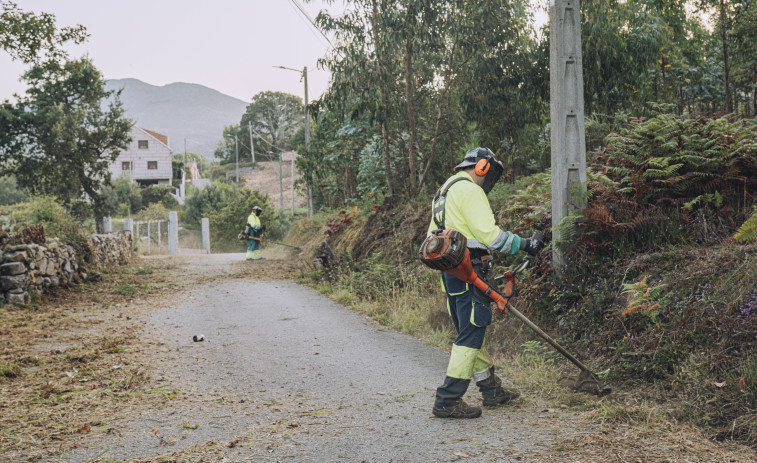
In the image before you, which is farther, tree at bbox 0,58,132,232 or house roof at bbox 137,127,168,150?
house roof at bbox 137,127,168,150

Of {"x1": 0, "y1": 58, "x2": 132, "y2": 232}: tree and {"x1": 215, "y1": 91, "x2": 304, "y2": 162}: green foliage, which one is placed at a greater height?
{"x1": 215, "y1": 91, "x2": 304, "y2": 162}: green foliage

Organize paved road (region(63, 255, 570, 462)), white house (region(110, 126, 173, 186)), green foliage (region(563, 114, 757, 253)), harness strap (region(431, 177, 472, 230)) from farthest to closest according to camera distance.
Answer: white house (region(110, 126, 173, 186)) → green foliage (region(563, 114, 757, 253)) → harness strap (region(431, 177, 472, 230)) → paved road (region(63, 255, 570, 462))

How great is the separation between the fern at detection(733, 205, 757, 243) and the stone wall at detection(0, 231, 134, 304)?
11.1 meters

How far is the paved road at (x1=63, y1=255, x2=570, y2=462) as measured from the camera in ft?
13.6

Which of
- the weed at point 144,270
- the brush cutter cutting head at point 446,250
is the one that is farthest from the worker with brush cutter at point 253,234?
the brush cutter cutting head at point 446,250

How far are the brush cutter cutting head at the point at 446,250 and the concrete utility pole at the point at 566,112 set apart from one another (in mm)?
2606

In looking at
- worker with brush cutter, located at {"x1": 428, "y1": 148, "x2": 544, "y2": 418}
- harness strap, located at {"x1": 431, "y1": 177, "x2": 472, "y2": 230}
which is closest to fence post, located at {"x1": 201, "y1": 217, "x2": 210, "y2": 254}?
harness strap, located at {"x1": 431, "y1": 177, "x2": 472, "y2": 230}

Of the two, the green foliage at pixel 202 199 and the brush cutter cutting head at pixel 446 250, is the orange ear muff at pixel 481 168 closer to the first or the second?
the brush cutter cutting head at pixel 446 250

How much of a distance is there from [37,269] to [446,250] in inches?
401

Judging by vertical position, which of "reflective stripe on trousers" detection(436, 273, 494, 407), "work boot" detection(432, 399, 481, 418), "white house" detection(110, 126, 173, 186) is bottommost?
"work boot" detection(432, 399, 481, 418)

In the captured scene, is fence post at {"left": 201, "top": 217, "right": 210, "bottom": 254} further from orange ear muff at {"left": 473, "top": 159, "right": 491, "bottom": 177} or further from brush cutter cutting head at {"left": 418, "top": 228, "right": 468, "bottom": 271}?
brush cutter cutting head at {"left": 418, "top": 228, "right": 468, "bottom": 271}

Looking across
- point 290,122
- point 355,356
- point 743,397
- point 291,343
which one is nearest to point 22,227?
point 291,343

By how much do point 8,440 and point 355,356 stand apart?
3.71 meters

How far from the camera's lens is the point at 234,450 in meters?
4.20
